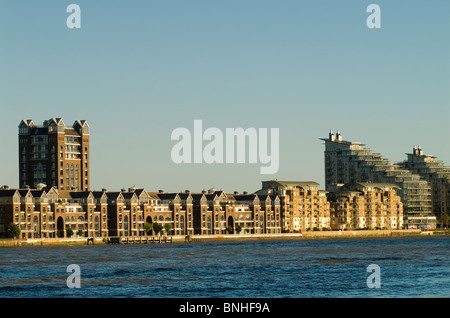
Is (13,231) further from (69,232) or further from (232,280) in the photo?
(232,280)

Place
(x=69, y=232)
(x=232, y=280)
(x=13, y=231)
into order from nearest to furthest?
(x=232, y=280), (x=13, y=231), (x=69, y=232)

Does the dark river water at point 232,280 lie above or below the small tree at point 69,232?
above

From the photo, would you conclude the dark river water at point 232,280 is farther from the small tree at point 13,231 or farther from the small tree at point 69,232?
the small tree at point 69,232

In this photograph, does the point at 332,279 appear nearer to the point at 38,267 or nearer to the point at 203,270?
the point at 203,270

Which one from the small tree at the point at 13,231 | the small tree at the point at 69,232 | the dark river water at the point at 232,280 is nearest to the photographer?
the dark river water at the point at 232,280

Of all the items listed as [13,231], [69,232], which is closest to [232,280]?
[13,231]

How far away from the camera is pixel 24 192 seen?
183625mm

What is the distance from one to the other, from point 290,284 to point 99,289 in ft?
41.6

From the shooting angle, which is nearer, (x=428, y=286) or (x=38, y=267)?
(x=428, y=286)

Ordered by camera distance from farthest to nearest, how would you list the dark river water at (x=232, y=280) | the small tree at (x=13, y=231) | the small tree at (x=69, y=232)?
the small tree at (x=69, y=232)
the small tree at (x=13, y=231)
the dark river water at (x=232, y=280)

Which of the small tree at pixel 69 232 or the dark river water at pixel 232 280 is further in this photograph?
the small tree at pixel 69 232

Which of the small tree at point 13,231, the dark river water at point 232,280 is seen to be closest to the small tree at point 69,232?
the small tree at point 13,231

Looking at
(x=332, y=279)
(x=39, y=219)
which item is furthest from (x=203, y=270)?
(x=39, y=219)
